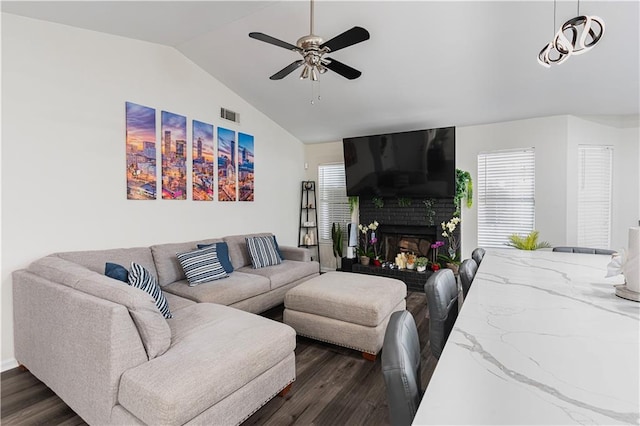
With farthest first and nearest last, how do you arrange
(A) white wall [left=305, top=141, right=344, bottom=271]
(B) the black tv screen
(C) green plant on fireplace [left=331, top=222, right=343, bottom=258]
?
(A) white wall [left=305, top=141, right=344, bottom=271]
(C) green plant on fireplace [left=331, top=222, right=343, bottom=258]
(B) the black tv screen

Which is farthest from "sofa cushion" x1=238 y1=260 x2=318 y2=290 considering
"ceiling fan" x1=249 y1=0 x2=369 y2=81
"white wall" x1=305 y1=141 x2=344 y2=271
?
"ceiling fan" x1=249 y1=0 x2=369 y2=81

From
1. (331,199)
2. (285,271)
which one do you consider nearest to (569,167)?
(331,199)

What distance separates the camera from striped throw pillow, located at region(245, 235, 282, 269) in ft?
13.1

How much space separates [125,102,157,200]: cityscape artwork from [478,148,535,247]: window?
4376 mm

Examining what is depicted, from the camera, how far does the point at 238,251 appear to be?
4102 mm

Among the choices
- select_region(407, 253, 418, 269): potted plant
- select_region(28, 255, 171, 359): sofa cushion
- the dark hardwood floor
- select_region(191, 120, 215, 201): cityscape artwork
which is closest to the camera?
A: select_region(28, 255, 171, 359): sofa cushion

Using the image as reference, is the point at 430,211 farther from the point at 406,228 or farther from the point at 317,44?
the point at 317,44

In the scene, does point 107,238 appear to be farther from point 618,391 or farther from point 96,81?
point 618,391

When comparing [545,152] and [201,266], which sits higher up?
[545,152]

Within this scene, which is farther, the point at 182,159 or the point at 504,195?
the point at 504,195

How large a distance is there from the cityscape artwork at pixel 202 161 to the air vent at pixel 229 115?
29 centimetres

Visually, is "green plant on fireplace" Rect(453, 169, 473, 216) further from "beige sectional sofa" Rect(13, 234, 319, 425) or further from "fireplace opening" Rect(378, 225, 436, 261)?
"beige sectional sofa" Rect(13, 234, 319, 425)

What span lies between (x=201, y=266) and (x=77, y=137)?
1.65 meters

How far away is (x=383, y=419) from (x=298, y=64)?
259cm
